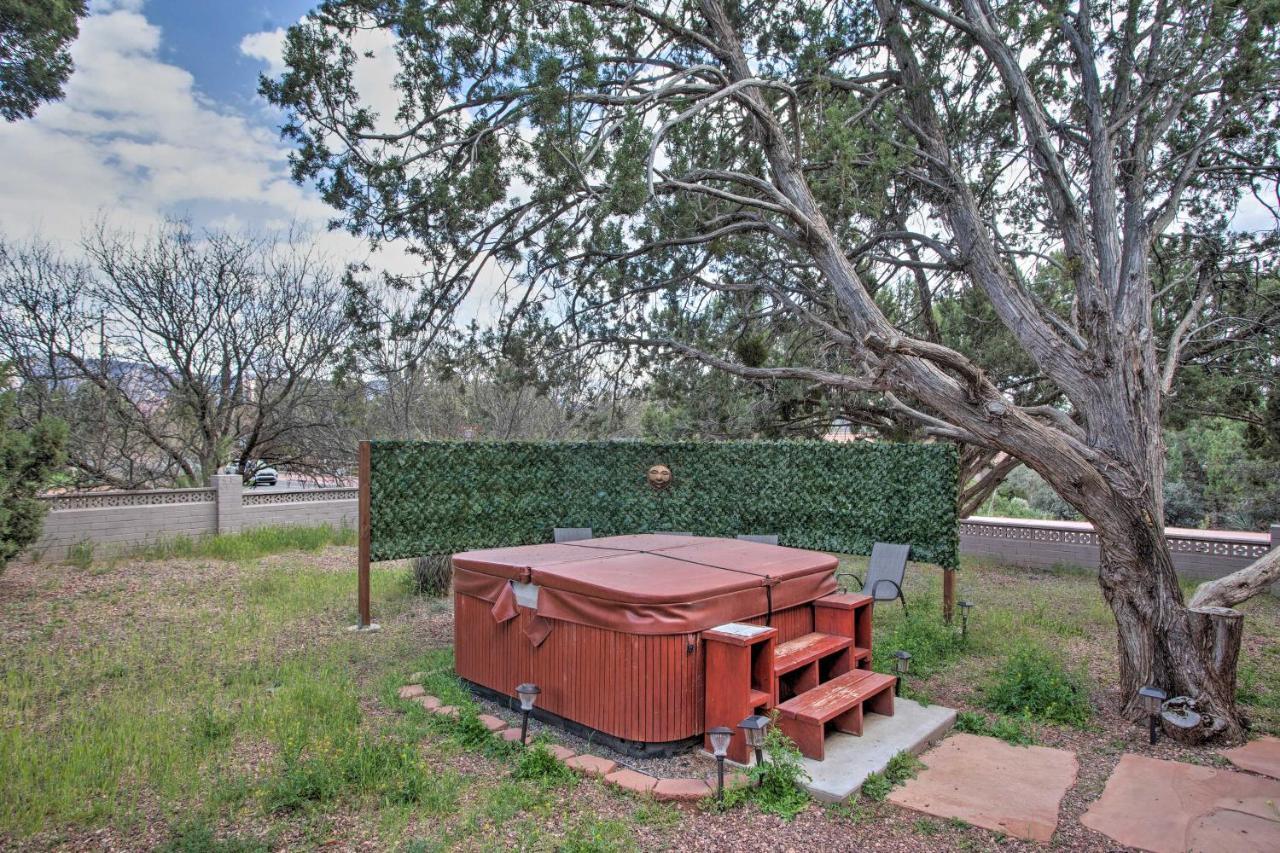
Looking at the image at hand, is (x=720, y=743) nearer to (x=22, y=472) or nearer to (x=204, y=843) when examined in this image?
(x=204, y=843)

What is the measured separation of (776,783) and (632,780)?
0.66m

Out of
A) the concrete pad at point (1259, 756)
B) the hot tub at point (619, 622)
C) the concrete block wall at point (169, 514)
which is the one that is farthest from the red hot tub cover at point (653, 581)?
the concrete block wall at point (169, 514)

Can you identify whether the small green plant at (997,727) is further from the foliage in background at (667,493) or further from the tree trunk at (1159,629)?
the foliage in background at (667,493)

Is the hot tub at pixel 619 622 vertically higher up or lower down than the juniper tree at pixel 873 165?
lower down

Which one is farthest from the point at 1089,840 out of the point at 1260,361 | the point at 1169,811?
the point at 1260,361

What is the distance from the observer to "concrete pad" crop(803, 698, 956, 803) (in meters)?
3.12

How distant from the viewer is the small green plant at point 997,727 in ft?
12.4

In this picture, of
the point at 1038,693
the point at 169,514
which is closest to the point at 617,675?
the point at 1038,693

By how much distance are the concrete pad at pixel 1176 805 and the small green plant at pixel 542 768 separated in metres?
2.24

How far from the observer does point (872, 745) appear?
358 centimetres

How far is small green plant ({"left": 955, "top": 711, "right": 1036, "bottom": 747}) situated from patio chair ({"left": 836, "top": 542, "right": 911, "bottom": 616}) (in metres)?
1.86

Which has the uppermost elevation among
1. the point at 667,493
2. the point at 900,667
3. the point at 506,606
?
the point at 667,493

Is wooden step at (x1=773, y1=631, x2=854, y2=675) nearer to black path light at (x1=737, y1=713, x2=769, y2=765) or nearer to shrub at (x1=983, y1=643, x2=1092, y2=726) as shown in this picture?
black path light at (x1=737, y1=713, x2=769, y2=765)

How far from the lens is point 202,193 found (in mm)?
11500
